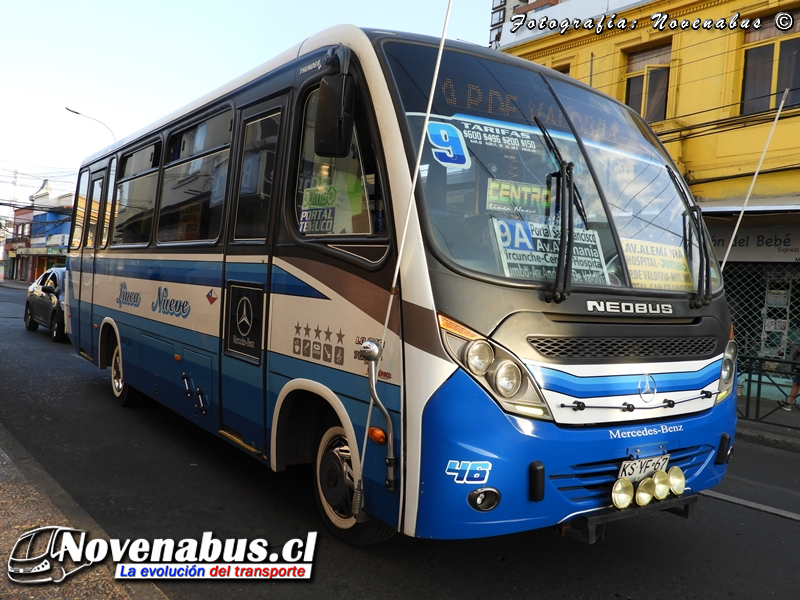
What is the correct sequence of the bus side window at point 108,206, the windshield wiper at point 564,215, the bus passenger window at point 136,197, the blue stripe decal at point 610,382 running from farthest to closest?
the bus side window at point 108,206
the bus passenger window at point 136,197
the windshield wiper at point 564,215
the blue stripe decal at point 610,382

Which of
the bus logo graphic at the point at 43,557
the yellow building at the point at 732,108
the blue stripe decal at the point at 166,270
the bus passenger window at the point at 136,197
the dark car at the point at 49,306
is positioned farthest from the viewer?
the dark car at the point at 49,306

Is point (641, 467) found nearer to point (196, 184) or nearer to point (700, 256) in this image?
point (700, 256)

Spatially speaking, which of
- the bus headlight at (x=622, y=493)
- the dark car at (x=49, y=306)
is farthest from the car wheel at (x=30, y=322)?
the bus headlight at (x=622, y=493)

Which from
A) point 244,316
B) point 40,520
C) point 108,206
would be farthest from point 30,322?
point 40,520

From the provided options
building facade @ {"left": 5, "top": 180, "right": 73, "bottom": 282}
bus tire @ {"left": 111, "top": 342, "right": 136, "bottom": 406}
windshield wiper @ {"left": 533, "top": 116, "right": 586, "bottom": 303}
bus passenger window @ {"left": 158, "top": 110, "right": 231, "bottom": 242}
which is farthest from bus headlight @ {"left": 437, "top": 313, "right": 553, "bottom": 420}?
building facade @ {"left": 5, "top": 180, "right": 73, "bottom": 282}

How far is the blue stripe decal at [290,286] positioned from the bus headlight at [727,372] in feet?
7.68

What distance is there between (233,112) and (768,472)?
613 cm

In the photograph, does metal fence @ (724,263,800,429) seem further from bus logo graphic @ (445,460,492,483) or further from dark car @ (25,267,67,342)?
dark car @ (25,267,67,342)

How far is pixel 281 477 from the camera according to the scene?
5.43 meters

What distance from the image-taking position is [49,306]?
14.8 metres

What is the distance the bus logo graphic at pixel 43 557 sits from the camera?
3.49m

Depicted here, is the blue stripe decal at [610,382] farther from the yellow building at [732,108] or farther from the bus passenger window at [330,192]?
the yellow building at [732,108]

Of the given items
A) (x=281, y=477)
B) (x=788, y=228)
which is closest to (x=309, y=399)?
(x=281, y=477)

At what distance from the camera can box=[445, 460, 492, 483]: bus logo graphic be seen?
10.2 feet
